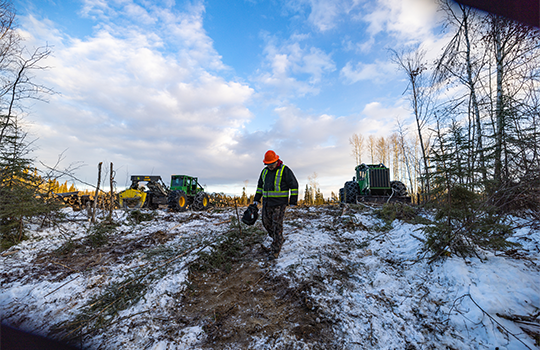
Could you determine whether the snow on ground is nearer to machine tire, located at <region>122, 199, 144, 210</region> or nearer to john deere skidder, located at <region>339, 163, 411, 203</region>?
machine tire, located at <region>122, 199, 144, 210</region>

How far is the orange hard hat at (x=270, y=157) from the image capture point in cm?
510

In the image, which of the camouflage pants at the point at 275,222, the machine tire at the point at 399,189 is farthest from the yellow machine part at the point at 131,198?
the machine tire at the point at 399,189

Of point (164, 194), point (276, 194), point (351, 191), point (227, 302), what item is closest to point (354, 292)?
point (227, 302)

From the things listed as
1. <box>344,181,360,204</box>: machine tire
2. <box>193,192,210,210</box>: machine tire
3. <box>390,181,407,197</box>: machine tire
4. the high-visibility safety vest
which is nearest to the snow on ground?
the high-visibility safety vest

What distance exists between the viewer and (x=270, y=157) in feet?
16.8

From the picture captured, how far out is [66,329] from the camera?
2.93 meters

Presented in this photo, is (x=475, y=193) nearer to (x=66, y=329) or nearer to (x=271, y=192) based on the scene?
(x=271, y=192)

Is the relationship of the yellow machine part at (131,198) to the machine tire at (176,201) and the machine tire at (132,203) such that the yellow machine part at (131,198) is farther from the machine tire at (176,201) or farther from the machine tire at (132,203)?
the machine tire at (176,201)

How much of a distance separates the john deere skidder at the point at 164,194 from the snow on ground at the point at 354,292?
23.3 feet

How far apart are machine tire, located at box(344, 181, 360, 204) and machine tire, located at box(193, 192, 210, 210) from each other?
930 cm

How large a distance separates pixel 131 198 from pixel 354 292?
12.9m

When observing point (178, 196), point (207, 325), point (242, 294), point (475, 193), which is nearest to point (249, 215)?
point (242, 294)

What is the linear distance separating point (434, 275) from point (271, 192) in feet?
10.8

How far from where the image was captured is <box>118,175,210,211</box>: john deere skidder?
41.9ft
